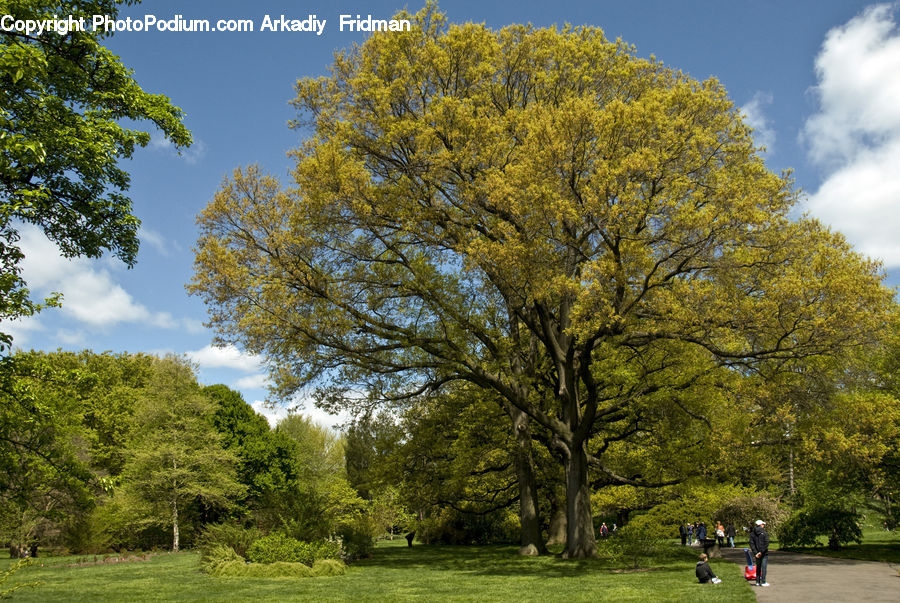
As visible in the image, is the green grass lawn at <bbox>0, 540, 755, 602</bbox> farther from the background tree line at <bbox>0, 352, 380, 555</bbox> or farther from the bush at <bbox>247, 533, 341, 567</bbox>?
the background tree line at <bbox>0, 352, 380, 555</bbox>

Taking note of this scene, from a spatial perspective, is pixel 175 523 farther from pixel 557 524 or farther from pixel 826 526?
pixel 826 526

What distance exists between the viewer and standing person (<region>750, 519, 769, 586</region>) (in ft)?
42.9

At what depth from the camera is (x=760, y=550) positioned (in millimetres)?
13250

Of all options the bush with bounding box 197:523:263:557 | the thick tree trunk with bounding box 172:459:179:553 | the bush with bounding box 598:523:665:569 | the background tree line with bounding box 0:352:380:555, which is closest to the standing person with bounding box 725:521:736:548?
the bush with bounding box 598:523:665:569

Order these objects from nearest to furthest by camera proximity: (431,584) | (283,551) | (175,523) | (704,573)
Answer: (704,573) → (431,584) → (283,551) → (175,523)

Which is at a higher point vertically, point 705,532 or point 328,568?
point 328,568

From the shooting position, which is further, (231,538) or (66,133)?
(231,538)

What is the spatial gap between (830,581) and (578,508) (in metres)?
7.16

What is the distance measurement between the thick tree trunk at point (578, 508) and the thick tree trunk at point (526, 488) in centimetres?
346

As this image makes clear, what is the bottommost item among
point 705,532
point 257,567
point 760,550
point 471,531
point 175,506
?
point 471,531

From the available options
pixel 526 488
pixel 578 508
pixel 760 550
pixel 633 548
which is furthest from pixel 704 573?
pixel 526 488

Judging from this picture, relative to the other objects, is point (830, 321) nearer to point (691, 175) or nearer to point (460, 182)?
point (691, 175)

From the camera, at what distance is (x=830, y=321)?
13914 millimetres

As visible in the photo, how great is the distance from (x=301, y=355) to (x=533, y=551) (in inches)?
485
